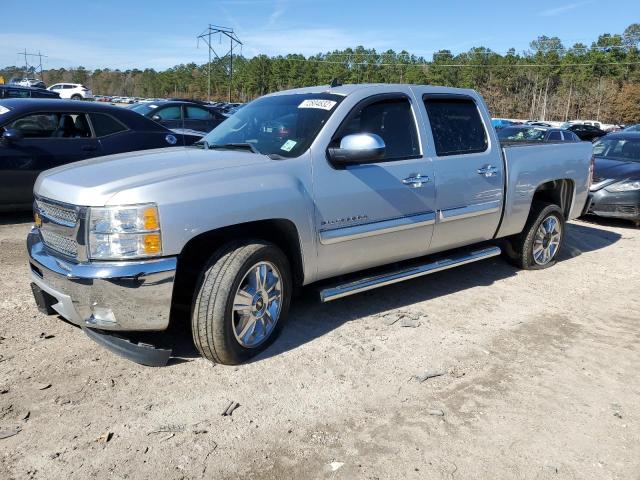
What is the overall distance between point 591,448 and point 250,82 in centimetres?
9884

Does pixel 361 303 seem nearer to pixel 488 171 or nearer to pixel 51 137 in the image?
pixel 488 171

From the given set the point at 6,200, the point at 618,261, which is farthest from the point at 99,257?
the point at 618,261

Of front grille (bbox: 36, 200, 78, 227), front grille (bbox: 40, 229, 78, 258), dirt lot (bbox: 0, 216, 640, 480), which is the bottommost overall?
dirt lot (bbox: 0, 216, 640, 480)

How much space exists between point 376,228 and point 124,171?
6.13 feet

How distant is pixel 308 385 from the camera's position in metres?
3.44

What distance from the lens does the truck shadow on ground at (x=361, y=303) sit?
399 cm

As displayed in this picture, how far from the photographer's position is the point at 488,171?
203 inches

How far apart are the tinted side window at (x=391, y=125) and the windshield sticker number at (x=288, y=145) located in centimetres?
47

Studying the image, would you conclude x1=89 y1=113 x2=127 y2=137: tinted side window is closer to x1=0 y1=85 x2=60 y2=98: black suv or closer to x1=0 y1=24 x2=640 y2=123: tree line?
x1=0 y1=85 x2=60 y2=98: black suv

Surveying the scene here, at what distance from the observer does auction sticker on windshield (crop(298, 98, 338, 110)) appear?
4.22 metres

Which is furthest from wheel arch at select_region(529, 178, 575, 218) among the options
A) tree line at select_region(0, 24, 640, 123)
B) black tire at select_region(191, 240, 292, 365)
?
tree line at select_region(0, 24, 640, 123)

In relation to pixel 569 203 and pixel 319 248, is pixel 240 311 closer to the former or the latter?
pixel 319 248

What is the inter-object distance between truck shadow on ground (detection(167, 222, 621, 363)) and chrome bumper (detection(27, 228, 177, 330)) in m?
0.60

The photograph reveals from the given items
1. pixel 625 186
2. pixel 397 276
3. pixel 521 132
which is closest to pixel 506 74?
pixel 521 132
